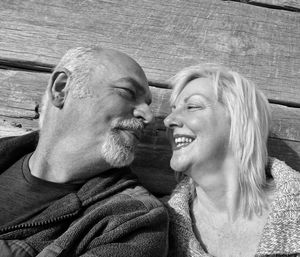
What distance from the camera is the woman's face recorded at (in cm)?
172

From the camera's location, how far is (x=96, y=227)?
147cm

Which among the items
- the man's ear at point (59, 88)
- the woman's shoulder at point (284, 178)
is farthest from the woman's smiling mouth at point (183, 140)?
the man's ear at point (59, 88)

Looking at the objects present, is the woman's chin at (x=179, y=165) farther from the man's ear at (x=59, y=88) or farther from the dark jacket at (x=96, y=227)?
the man's ear at (x=59, y=88)

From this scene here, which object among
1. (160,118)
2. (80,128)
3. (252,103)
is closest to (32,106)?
(80,128)

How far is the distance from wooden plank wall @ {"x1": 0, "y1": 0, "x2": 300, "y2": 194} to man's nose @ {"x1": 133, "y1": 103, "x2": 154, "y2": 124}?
19 centimetres

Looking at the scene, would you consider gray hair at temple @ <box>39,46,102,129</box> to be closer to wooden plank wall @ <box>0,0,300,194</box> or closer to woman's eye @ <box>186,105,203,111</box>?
wooden plank wall @ <box>0,0,300,194</box>

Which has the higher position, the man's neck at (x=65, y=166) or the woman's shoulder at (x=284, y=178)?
the woman's shoulder at (x=284, y=178)

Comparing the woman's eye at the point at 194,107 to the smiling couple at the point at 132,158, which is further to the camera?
the woman's eye at the point at 194,107

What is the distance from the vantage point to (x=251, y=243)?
5.41 feet

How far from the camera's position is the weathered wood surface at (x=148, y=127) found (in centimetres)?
197

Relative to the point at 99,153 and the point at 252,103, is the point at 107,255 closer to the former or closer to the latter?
the point at 99,153

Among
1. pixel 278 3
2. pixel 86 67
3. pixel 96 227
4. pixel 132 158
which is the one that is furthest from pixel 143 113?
pixel 278 3

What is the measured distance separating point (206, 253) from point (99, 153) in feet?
1.72

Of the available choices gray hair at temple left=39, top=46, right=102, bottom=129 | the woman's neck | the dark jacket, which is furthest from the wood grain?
the dark jacket
